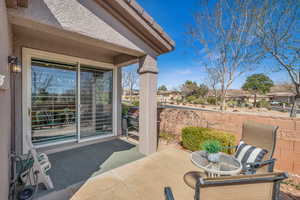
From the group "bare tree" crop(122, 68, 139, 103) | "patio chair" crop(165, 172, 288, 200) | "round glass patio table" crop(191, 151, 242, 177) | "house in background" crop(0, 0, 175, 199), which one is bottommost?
"round glass patio table" crop(191, 151, 242, 177)

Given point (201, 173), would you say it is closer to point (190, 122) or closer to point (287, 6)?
point (190, 122)

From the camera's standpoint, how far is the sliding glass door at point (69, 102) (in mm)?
3819

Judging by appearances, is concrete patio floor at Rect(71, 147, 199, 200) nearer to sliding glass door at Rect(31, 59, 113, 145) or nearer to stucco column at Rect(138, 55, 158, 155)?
stucco column at Rect(138, 55, 158, 155)

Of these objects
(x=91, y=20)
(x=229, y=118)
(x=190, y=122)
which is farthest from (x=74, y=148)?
(x=229, y=118)

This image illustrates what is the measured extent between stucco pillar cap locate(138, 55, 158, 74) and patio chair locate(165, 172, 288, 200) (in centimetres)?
293

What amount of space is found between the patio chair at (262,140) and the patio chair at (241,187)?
1.01m

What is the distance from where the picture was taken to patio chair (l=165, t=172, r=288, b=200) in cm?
121

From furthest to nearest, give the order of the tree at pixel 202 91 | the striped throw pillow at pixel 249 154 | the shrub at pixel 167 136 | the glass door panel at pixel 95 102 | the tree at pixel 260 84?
the tree at pixel 202 91
the tree at pixel 260 84
the shrub at pixel 167 136
the glass door panel at pixel 95 102
the striped throw pillow at pixel 249 154

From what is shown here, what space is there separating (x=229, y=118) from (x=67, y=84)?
5.24 meters

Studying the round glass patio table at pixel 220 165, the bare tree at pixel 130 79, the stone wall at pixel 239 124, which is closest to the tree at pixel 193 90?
the bare tree at pixel 130 79

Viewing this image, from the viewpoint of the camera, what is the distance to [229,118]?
13.9 ft

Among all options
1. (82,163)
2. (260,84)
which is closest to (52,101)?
(82,163)

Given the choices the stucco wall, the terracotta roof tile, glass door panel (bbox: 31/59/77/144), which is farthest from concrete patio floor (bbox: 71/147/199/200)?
the terracotta roof tile

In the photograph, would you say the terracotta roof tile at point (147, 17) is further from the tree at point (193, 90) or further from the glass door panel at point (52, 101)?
the tree at point (193, 90)
